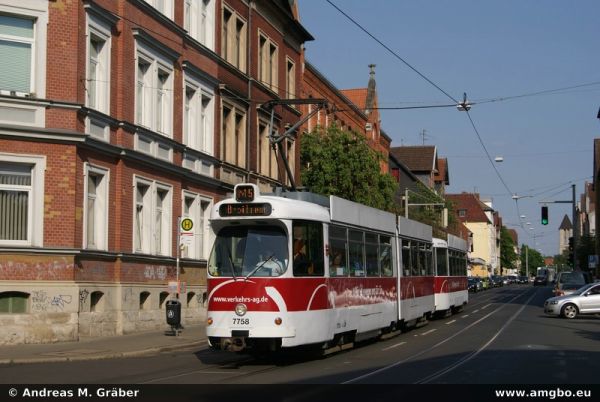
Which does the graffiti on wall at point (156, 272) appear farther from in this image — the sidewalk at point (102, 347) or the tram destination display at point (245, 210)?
the tram destination display at point (245, 210)

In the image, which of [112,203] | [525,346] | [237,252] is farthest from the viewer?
[112,203]

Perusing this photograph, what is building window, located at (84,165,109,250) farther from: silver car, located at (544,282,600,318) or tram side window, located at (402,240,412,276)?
silver car, located at (544,282,600,318)

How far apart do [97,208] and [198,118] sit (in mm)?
8092

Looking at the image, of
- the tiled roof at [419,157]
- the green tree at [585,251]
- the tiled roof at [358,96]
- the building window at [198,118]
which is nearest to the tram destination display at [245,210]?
the building window at [198,118]

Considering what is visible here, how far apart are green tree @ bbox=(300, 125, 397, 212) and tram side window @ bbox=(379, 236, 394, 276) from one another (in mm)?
20885

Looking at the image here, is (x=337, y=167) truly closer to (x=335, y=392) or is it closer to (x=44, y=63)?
(x=44, y=63)

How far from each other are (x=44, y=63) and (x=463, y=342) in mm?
12998

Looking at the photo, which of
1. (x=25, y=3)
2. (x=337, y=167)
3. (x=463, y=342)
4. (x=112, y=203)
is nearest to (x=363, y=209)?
(x=463, y=342)

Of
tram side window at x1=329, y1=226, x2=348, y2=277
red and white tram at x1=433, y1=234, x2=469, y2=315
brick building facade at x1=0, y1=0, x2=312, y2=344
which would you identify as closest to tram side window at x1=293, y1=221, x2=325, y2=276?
tram side window at x1=329, y1=226, x2=348, y2=277

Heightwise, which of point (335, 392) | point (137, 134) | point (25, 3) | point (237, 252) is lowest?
point (335, 392)

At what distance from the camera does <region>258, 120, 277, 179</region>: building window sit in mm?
38500

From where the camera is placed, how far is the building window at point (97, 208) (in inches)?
931

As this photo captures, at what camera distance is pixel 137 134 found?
26.2 m

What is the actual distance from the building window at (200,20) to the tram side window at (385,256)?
41.0ft
